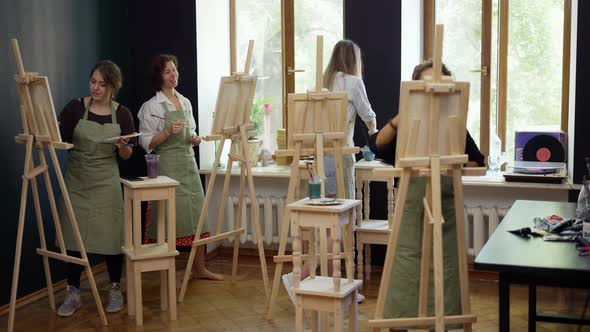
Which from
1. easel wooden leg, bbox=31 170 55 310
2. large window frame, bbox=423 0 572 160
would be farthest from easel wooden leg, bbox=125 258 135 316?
large window frame, bbox=423 0 572 160

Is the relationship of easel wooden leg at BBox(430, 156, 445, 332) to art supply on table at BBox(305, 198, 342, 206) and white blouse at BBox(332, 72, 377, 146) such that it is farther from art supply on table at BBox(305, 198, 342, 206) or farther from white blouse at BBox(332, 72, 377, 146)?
white blouse at BBox(332, 72, 377, 146)

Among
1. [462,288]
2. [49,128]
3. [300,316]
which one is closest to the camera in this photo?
[462,288]

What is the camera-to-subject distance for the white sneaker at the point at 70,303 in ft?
16.8

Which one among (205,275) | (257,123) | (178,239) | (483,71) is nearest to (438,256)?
(178,239)

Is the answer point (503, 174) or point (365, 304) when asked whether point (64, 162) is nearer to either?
point (365, 304)

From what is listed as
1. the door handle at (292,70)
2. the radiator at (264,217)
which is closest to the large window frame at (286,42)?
the door handle at (292,70)

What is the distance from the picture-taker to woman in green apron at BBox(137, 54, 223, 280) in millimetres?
5680

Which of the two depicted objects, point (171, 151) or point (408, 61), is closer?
point (171, 151)

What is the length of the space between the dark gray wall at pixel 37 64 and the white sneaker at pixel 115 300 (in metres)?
0.61

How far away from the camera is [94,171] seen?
518 cm

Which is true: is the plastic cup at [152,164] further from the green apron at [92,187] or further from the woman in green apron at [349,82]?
the woman in green apron at [349,82]

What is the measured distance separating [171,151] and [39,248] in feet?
3.70

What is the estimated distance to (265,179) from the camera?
6559mm

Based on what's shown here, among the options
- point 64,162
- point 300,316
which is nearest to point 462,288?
point 300,316
